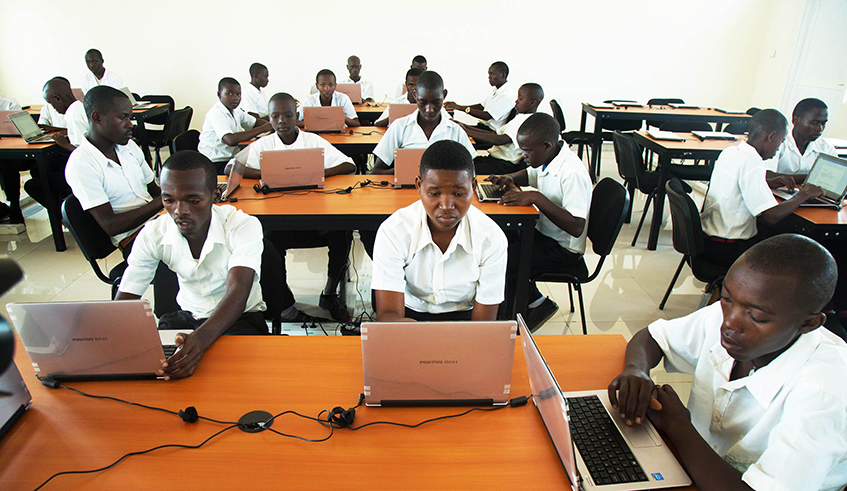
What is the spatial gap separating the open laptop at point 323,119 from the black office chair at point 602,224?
242cm

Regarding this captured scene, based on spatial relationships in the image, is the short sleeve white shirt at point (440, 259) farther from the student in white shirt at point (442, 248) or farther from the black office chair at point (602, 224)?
the black office chair at point (602, 224)

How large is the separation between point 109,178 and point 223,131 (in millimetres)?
1615

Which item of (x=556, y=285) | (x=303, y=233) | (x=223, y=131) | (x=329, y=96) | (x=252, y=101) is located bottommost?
(x=556, y=285)

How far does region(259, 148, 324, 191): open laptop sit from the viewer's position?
8.16 ft

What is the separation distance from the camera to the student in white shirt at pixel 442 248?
147cm

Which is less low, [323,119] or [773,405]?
[323,119]

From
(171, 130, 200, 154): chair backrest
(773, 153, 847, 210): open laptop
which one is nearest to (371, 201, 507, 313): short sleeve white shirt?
(773, 153, 847, 210): open laptop

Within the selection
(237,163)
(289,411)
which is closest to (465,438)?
(289,411)

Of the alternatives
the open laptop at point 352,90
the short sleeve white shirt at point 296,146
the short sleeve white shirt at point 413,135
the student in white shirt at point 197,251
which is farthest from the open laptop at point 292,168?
the open laptop at point 352,90

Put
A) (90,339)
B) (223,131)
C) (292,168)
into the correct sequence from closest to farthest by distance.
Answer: (90,339)
(292,168)
(223,131)

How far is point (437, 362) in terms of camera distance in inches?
39.7

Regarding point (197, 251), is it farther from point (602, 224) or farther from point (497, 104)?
point (497, 104)

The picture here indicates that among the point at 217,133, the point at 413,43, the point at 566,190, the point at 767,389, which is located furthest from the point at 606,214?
the point at 413,43

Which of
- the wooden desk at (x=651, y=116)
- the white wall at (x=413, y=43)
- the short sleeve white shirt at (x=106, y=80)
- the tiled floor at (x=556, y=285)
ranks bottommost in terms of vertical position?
the tiled floor at (x=556, y=285)
